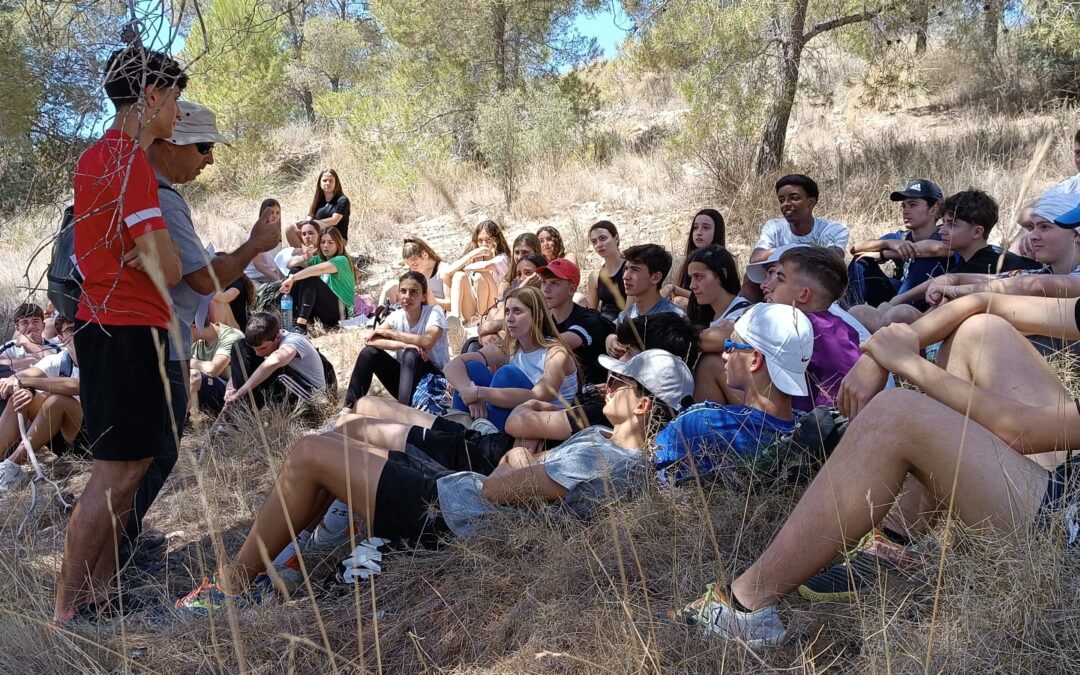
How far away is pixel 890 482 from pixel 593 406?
190 centimetres

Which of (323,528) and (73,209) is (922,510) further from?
(73,209)

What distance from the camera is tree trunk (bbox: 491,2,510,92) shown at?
44.1 feet

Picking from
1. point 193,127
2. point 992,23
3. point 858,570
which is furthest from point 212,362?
point 992,23

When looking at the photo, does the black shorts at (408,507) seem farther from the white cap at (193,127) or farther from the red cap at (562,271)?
the red cap at (562,271)

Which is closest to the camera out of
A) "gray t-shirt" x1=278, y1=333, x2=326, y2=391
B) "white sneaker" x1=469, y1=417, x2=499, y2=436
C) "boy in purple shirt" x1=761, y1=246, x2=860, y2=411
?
"boy in purple shirt" x1=761, y1=246, x2=860, y2=411

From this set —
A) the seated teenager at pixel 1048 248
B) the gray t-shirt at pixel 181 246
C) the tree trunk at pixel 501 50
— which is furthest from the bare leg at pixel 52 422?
the tree trunk at pixel 501 50

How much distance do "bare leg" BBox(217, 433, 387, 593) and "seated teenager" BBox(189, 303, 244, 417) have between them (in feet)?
9.47

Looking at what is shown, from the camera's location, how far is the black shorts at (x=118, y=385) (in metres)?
3.17

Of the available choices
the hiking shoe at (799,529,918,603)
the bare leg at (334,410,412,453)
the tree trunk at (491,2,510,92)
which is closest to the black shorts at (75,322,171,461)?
the bare leg at (334,410,412,453)

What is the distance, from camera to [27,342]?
6648 millimetres

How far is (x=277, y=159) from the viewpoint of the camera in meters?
19.3

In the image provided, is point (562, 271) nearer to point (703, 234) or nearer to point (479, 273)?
point (703, 234)

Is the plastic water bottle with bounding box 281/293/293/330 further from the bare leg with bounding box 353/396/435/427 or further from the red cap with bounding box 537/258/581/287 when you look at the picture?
the bare leg with bounding box 353/396/435/427

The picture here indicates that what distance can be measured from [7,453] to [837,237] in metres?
5.37
